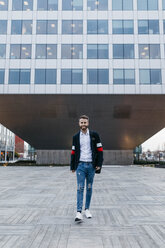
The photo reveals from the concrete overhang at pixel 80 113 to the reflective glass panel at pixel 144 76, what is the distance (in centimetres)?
179

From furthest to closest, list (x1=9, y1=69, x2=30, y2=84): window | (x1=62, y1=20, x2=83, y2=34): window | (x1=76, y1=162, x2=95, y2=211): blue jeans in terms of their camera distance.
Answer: (x1=62, y1=20, x2=83, y2=34): window, (x1=9, y1=69, x2=30, y2=84): window, (x1=76, y1=162, x2=95, y2=211): blue jeans

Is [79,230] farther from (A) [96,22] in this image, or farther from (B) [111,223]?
(A) [96,22]

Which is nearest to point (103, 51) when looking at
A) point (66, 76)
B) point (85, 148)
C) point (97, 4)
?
point (66, 76)

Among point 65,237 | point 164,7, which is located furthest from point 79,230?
point 164,7

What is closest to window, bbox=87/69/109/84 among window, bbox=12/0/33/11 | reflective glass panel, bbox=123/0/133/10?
reflective glass panel, bbox=123/0/133/10

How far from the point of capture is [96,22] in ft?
82.8

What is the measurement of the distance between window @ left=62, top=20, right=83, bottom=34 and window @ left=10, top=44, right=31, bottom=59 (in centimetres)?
494

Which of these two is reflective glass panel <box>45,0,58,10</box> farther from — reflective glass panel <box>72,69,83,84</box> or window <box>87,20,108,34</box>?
reflective glass panel <box>72,69,83,84</box>

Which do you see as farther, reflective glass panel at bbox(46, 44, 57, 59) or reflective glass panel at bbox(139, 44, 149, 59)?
reflective glass panel at bbox(46, 44, 57, 59)

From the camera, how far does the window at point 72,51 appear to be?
81.2ft

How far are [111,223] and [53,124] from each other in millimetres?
24323

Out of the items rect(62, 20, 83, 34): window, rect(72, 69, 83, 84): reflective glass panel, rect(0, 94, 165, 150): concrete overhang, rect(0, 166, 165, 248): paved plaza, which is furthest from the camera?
rect(62, 20, 83, 34): window

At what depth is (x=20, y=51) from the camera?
24.9m

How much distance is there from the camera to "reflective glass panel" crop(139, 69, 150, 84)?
24062mm
